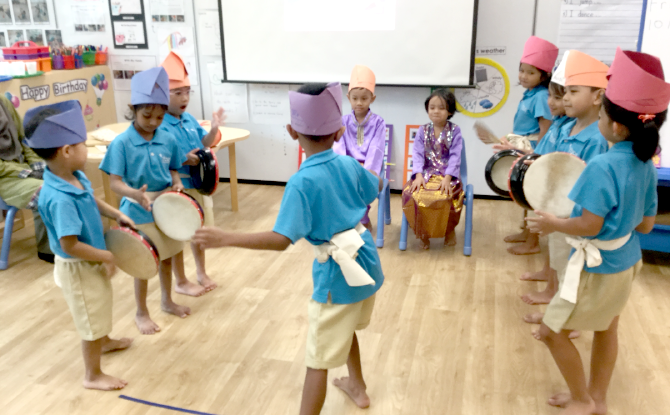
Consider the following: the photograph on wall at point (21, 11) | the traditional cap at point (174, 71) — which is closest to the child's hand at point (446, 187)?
the traditional cap at point (174, 71)

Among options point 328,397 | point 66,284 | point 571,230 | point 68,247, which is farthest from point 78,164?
point 571,230

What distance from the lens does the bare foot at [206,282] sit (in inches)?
115

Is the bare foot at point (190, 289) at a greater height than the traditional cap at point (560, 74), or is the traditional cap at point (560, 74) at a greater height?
the traditional cap at point (560, 74)

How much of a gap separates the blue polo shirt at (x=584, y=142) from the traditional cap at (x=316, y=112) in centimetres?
114

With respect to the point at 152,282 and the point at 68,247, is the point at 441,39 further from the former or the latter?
the point at 68,247

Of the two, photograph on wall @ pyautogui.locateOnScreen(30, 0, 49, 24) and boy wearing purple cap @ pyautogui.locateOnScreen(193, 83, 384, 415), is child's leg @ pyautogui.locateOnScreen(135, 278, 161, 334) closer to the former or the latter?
boy wearing purple cap @ pyautogui.locateOnScreen(193, 83, 384, 415)

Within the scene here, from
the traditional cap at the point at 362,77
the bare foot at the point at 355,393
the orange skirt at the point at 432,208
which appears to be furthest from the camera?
the orange skirt at the point at 432,208

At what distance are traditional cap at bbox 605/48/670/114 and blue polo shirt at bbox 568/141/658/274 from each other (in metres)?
0.11

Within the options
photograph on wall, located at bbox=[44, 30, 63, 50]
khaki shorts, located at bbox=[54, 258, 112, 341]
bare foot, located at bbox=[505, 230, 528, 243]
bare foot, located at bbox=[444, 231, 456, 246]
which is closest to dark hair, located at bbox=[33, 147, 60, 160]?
khaki shorts, located at bbox=[54, 258, 112, 341]

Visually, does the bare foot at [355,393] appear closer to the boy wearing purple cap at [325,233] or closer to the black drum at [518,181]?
the boy wearing purple cap at [325,233]

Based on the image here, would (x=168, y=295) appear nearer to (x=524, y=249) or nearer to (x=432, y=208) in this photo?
(x=432, y=208)

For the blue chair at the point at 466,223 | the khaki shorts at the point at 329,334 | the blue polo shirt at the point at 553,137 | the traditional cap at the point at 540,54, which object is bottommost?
Result: the blue chair at the point at 466,223

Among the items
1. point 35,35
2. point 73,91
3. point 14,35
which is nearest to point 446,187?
point 73,91

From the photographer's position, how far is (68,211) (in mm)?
1795
